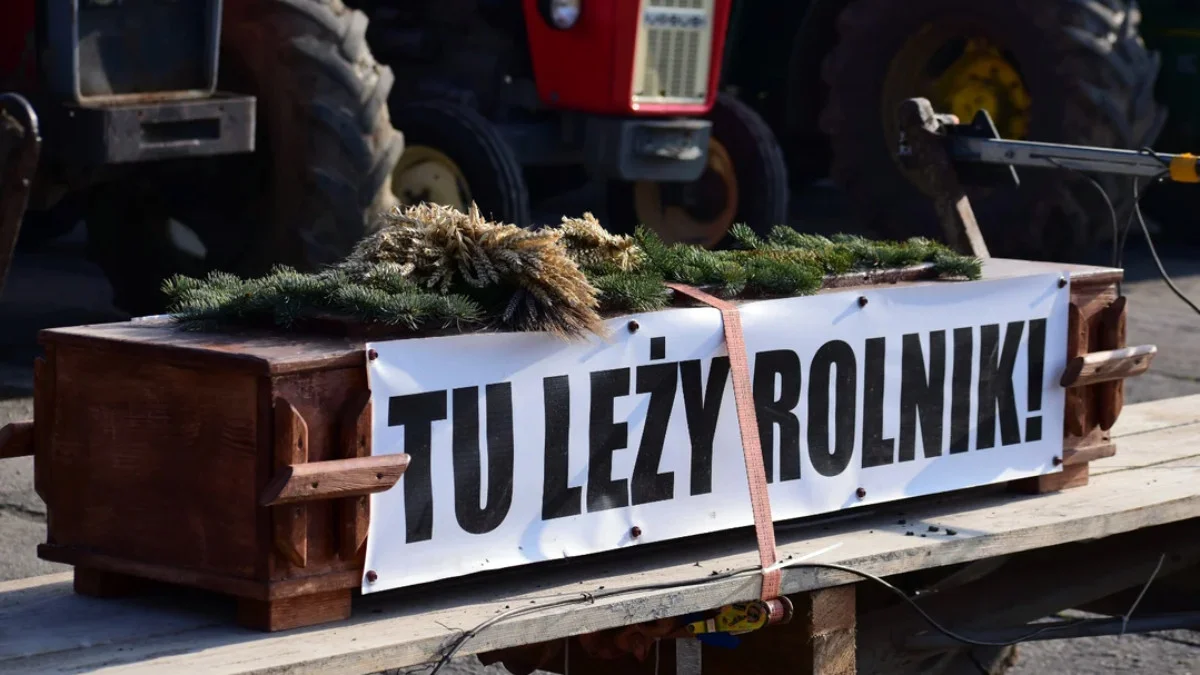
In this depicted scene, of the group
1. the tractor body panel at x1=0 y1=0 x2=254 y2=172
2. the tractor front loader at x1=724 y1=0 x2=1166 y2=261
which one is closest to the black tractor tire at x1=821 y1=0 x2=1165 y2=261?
the tractor front loader at x1=724 y1=0 x2=1166 y2=261

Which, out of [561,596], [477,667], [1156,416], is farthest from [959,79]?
[561,596]

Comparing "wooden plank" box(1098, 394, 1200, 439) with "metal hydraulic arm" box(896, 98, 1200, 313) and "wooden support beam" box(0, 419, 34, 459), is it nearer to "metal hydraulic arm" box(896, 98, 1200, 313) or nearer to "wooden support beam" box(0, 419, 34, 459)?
"metal hydraulic arm" box(896, 98, 1200, 313)

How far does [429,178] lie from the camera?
698cm

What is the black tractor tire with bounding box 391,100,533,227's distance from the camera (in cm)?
696

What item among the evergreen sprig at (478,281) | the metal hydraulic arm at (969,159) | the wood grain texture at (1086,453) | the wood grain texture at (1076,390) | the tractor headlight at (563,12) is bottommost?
the wood grain texture at (1086,453)

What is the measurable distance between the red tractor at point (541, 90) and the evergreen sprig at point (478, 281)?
161 inches

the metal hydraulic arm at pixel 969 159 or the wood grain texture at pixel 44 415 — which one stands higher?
the metal hydraulic arm at pixel 969 159

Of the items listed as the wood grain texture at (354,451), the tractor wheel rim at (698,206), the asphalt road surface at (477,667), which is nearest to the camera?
the wood grain texture at (354,451)

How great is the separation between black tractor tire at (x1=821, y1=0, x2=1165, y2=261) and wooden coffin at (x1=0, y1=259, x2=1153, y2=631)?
581 cm

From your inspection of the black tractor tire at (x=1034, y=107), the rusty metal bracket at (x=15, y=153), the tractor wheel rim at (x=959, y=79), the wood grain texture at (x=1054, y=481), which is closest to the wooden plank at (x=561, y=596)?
the wood grain texture at (x=1054, y=481)

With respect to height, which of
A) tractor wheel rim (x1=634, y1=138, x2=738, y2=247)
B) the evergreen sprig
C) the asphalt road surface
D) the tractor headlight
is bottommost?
the asphalt road surface

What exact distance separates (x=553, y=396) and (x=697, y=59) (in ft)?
17.3

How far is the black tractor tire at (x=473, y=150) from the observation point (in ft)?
22.8

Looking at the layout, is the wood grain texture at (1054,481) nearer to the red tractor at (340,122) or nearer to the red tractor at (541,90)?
the red tractor at (340,122)
